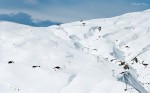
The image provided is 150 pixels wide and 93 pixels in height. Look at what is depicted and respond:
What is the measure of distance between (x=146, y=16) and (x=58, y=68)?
31.5 m

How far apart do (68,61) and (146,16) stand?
29076mm

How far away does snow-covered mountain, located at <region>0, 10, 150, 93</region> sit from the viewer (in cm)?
2828

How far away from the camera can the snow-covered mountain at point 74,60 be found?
2828 centimetres

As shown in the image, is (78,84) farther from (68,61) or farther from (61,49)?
(61,49)

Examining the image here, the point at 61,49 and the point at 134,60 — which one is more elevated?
the point at 61,49

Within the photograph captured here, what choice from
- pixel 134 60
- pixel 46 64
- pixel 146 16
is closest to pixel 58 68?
pixel 46 64

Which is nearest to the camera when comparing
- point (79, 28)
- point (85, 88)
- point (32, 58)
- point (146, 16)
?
point (85, 88)

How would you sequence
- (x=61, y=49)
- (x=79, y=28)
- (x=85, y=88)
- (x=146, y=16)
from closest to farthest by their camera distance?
(x=85, y=88) → (x=61, y=49) → (x=79, y=28) → (x=146, y=16)

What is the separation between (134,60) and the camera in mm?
45062

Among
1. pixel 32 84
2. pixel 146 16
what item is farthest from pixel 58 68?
pixel 146 16

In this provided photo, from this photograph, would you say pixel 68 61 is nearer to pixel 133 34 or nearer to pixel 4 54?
pixel 4 54

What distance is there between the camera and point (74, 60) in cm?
3397

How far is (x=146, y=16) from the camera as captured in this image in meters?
59.7

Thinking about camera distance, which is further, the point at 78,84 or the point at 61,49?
the point at 61,49
